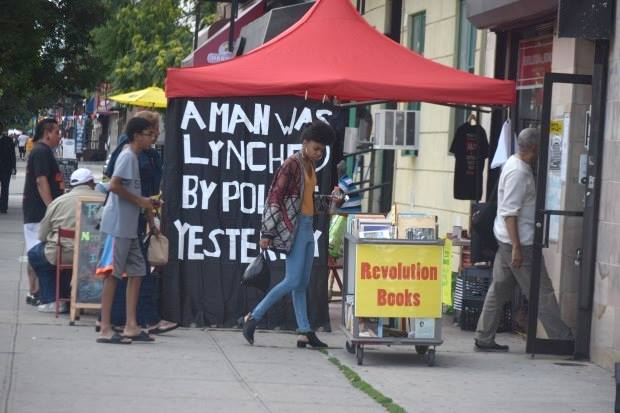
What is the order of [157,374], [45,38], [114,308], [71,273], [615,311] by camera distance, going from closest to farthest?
[157,374] → [615,311] → [114,308] → [71,273] → [45,38]

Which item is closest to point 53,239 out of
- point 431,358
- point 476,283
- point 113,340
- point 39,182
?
point 39,182

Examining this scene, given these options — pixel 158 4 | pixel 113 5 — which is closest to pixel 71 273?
pixel 158 4

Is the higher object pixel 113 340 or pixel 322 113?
pixel 322 113

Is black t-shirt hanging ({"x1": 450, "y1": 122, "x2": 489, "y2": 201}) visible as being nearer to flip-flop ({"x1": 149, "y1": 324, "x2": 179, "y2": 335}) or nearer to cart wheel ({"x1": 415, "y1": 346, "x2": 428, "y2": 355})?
cart wheel ({"x1": 415, "y1": 346, "x2": 428, "y2": 355})

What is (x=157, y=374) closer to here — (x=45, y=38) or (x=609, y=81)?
(x=609, y=81)

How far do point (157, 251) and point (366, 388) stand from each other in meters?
2.68

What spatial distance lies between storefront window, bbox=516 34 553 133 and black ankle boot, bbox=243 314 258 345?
3631mm

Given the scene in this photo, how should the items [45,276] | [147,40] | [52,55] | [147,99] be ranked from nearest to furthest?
[45,276] < [147,99] < [52,55] < [147,40]

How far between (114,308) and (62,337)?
663 millimetres

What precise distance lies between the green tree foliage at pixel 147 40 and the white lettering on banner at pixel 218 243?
23495mm

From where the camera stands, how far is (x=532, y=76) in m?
12.8

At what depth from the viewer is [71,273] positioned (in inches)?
474

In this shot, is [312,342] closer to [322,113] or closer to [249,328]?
[249,328]

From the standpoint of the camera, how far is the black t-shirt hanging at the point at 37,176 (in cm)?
1252
